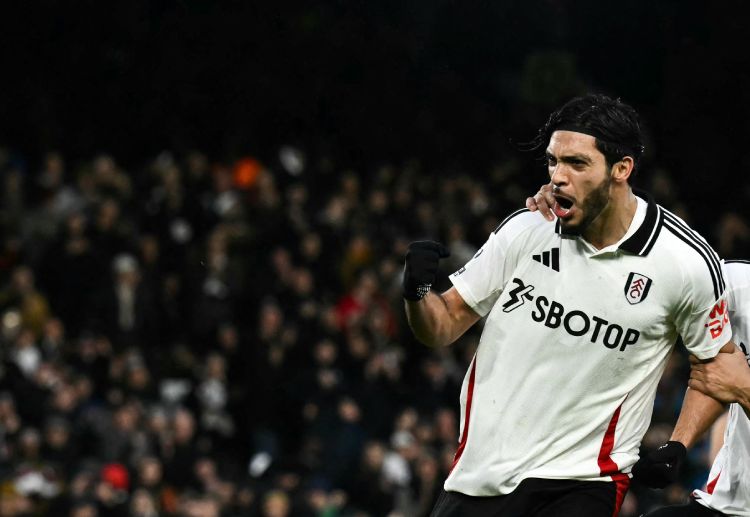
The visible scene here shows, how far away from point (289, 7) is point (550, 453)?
13754 millimetres

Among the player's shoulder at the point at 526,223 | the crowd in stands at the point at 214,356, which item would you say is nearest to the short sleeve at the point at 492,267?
the player's shoulder at the point at 526,223

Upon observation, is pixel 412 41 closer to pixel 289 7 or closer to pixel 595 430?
pixel 289 7

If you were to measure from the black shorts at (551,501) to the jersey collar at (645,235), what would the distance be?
2.70 ft

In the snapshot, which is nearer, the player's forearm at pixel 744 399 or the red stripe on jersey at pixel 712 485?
the player's forearm at pixel 744 399

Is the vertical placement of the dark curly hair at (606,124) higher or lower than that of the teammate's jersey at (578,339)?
higher

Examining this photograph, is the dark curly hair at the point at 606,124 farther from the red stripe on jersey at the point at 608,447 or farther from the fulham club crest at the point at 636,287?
the red stripe on jersey at the point at 608,447

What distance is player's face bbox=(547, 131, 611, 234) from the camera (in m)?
4.69

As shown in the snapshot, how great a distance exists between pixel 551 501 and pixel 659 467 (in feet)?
1.27

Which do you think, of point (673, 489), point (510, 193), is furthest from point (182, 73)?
point (673, 489)

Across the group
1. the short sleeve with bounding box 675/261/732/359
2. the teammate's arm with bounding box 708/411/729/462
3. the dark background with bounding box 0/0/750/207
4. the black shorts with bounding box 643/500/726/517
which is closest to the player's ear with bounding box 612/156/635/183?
the short sleeve with bounding box 675/261/732/359

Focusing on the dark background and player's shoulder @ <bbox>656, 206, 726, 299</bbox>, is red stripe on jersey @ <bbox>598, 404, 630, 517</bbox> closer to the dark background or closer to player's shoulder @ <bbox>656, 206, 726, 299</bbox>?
player's shoulder @ <bbox>656, 206, 726, 299</bbox>

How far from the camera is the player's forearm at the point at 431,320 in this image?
4.80 m

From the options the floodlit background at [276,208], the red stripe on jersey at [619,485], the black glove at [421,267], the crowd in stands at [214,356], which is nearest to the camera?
the black glove at [421,267]

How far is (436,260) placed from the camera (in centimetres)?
466
